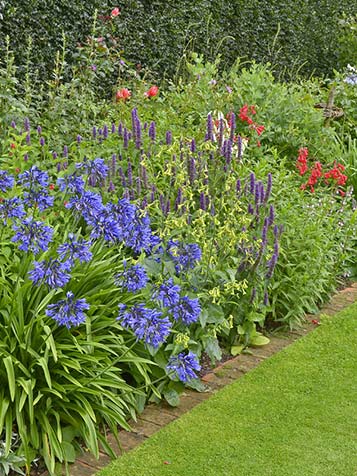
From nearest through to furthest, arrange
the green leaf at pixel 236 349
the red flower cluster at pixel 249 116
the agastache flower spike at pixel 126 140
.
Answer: the green leaf at pixel 236 349 < the agastache flower spike at pixel 126 140 < the red flower cluster at pixel 249 116

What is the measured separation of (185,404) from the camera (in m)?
4.23

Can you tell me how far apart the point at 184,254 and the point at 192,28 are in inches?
234

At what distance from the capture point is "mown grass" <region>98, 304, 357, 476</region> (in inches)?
143

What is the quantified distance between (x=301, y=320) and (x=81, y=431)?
→ 7.63 ft

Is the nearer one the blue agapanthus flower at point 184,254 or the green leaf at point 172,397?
the green leaf at point 172,397

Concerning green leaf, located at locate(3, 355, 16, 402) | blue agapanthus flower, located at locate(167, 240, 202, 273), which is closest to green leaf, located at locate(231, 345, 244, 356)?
blue agapanthus flower, located at locate(167, 240, 202, 273)

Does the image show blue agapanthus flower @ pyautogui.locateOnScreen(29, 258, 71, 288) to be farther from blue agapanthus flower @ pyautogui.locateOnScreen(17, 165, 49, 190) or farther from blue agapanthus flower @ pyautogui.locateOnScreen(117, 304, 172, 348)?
blue agapanthus flower @ pyautogui.locateOnScreen(17, 165, 49, 190)

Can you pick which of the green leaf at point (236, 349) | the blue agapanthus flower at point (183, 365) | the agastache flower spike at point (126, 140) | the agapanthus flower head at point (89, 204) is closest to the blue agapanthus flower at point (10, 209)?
the agapanthus flower head at point (89, 204)

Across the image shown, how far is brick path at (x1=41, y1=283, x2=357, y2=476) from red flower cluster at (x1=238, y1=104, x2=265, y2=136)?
1.71m

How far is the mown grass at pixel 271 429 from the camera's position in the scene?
3.62m

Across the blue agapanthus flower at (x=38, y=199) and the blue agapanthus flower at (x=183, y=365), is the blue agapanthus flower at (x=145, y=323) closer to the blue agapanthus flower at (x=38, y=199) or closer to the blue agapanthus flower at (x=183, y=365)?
the blue agapanthus flower at (x=183, y=365)

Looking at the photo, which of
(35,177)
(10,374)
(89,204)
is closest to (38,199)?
(35,177)

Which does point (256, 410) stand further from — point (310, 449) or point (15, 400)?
point (15, 400)

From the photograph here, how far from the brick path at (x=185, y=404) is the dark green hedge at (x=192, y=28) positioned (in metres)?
3.88
